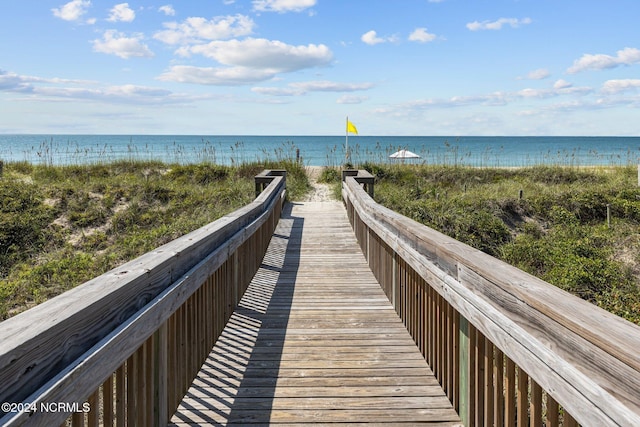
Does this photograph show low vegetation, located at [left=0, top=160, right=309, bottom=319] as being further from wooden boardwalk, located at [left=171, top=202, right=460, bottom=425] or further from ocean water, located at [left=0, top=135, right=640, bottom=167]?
wooden boardwalk, located at [left=171, top=202, right=460, bottom=425]

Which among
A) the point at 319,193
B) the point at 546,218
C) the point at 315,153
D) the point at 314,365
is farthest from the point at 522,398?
the point at 315,153

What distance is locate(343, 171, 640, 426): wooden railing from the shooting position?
1.15 metres

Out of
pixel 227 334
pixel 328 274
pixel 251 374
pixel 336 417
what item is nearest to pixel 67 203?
pixel 328 274

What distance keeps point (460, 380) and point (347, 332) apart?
1438 millimetres

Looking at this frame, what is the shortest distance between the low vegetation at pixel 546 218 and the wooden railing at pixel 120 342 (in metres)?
4.81

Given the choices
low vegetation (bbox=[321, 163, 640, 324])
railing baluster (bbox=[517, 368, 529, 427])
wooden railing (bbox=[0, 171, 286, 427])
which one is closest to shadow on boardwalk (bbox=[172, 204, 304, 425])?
wooden railing (bbox=[0, 171, 286, 427])

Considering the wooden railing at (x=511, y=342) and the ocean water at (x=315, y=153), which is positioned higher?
the ocean water at (x=315, y=153)

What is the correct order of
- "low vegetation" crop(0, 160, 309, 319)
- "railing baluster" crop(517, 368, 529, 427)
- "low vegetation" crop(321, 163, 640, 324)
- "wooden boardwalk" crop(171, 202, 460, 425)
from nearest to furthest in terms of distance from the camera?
"railing baluster" crop(517, 368, 529, 427) < "wooden boardwalk" crop(171, 202, 460, 425) < "low vegetation" crop(321, 163, 640, 324) < "low vegetation" crop(0, 160, 309, 319)

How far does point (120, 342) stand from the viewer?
1.59 metres

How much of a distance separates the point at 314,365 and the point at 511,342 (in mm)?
1803

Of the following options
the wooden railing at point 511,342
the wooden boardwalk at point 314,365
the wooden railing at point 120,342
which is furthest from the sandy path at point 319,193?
the wooden railing at point 120,342

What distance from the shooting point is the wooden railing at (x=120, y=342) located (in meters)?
1.15

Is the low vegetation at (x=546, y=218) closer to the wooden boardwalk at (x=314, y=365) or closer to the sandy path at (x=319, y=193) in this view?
the sandy path at (x=319, y=193)

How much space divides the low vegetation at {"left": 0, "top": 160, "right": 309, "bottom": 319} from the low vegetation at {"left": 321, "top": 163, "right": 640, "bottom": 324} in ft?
13.2
